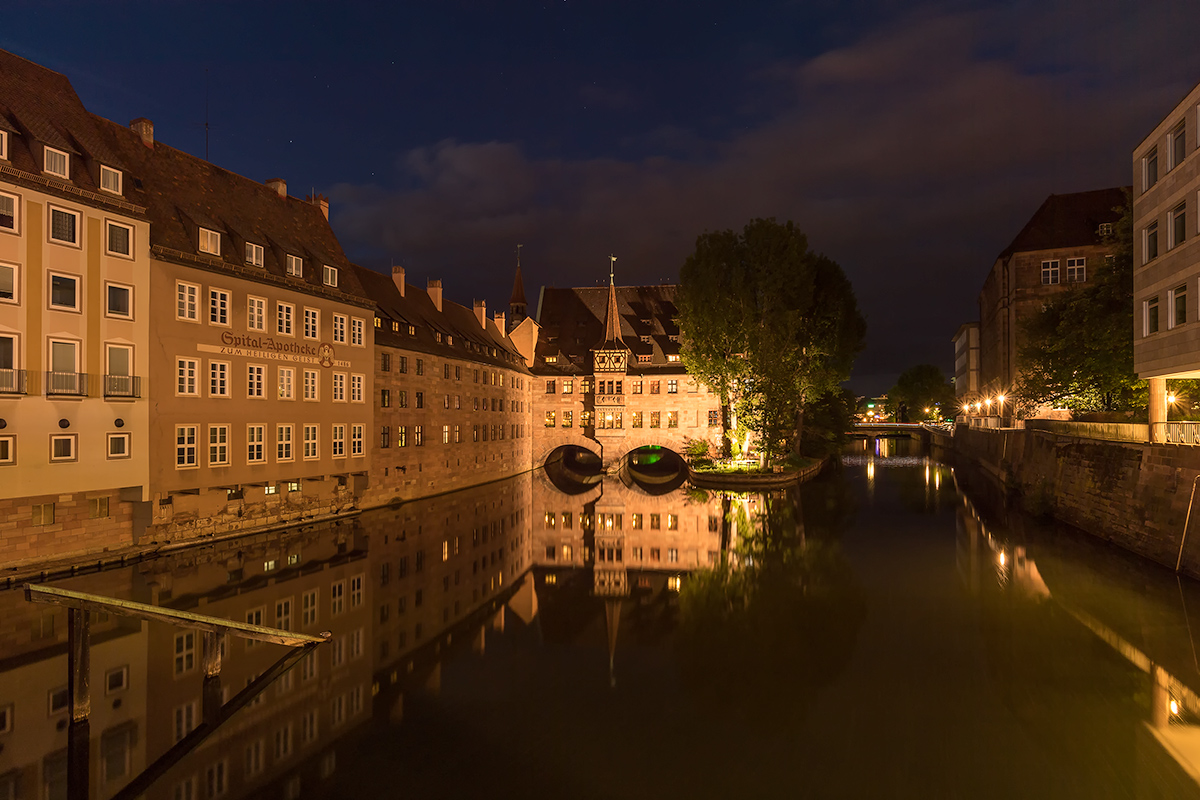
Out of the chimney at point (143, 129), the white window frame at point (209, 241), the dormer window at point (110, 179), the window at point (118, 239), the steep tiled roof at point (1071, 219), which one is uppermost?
the steep tiled roof at point (1071, 219)

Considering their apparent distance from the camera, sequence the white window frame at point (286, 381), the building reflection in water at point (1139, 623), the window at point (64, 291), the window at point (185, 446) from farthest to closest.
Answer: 1. the white window frame at point (286, 381)
2. the window at point (185, 446)
3. the window at point (64, 291)
4. the building reflection in water at point (1139, 623)

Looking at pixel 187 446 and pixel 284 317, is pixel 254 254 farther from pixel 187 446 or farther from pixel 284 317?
pixel 187 446

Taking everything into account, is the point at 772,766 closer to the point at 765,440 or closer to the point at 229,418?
the point at 229,418

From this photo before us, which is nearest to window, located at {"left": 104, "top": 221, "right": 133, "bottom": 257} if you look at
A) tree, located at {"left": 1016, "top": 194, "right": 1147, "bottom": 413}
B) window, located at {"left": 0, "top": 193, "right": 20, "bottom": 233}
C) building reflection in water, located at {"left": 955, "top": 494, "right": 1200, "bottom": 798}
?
window, located at {"left": 0, "top": 193, "right": 20, "bottom": 233}

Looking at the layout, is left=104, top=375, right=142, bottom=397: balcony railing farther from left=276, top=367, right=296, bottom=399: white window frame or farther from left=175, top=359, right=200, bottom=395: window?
left=276, top=367, right=296, bottom=399: white window frame

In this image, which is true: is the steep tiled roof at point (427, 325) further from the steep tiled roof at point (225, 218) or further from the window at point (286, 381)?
the window at point (286, 381)

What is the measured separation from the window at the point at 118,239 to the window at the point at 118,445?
549cm

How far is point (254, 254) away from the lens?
85.3 ft

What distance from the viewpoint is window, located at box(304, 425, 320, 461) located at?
27297mm

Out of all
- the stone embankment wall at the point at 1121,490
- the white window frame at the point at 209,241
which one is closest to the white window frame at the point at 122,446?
the white window frame at the point at 209,241

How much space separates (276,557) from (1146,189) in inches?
1241

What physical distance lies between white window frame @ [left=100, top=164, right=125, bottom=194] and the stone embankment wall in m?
31.5

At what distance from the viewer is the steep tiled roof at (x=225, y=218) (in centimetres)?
2333

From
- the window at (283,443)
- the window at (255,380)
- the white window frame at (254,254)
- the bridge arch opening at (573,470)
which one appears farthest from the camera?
the bridge arch opening at (573,470)
